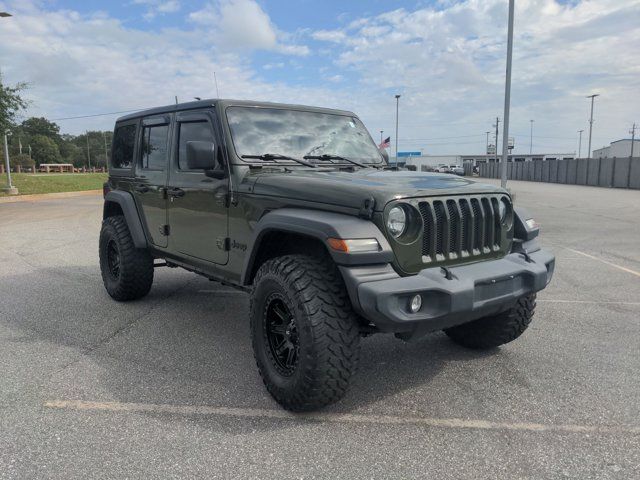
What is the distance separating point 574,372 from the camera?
3850mm

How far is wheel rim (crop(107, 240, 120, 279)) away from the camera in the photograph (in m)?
5.77

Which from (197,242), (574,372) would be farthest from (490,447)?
(197,242)

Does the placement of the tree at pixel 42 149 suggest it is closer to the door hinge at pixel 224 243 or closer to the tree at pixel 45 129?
the tree at pixel 45 129

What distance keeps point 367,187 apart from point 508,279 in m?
1.07

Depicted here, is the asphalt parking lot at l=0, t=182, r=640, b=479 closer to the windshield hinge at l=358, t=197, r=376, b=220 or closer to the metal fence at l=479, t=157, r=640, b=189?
the windshield hinge at l=358, t=197, r=376, b=220

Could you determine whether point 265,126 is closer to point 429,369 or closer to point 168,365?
point 168,365

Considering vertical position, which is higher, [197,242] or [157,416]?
[197,242]

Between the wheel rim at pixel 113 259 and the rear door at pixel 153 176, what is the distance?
0.71 m

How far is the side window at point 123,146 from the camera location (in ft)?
18.4

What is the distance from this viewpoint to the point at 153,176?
505cm

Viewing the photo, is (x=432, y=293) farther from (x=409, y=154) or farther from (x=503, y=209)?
(x=409, y=154)

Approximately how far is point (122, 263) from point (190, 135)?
1.72 metres

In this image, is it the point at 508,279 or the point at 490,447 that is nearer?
the point at 490,447

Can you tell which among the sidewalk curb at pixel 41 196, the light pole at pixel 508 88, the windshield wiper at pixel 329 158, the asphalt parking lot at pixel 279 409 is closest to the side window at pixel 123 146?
the asphalt parking lot at pixel 279 409
